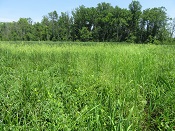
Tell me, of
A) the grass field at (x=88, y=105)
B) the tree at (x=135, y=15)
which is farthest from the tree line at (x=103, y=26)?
the grass field at (x=88, y=105)

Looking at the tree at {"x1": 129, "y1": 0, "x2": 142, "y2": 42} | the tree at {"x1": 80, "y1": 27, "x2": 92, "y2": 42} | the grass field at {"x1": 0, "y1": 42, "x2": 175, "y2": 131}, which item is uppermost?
the tree at {"x1": 129, "y1": 0, "x2": 142, "y2": 42}

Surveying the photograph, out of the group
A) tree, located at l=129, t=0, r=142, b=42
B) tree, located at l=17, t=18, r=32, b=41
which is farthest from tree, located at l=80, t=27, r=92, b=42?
tree, located at l=17, t=18, r=32, b=41

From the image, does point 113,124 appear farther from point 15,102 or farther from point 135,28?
point 135,28

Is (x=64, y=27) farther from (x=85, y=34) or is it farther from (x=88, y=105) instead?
(x=88, y=105)

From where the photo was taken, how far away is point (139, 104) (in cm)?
278

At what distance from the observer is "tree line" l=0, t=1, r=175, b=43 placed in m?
58.4

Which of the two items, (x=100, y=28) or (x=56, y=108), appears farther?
(x=100, y=28)

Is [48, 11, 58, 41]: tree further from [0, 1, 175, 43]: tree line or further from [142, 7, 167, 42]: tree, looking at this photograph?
[142, 7, 167, 42]: tree

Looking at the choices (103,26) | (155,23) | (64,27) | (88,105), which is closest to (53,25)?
(64,27)

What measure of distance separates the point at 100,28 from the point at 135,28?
11030 millimetres

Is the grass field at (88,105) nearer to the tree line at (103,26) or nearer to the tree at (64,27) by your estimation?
the tree line at (103,26)

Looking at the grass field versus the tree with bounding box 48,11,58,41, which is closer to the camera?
the grass field

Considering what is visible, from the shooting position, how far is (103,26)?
217 ft

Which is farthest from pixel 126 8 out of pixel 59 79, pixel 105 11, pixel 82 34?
pixel 59 79
